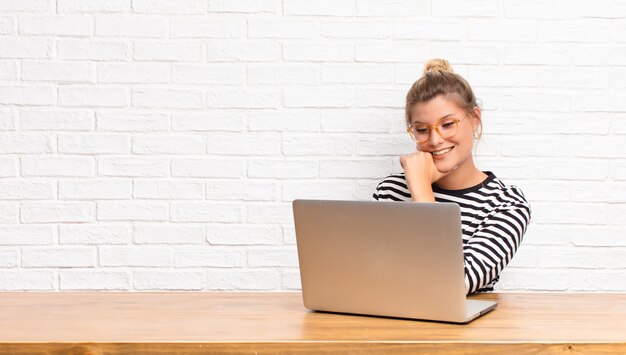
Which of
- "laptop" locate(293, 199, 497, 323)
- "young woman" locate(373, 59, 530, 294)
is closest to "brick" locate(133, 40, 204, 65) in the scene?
"young woman" locate(373, 59, 530, 294)

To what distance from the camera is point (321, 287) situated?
1646 millimetres

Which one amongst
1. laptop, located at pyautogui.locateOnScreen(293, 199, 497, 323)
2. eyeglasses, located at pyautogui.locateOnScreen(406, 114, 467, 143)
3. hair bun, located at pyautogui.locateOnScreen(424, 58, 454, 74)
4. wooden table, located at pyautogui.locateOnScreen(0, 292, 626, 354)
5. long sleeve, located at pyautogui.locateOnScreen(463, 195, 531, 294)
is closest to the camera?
wooden table, located at pyautogui.locateOnScreen(0, 292, 626, 354)

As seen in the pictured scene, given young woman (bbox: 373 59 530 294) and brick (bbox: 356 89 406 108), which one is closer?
young woman (bbox: 373 59 530 294)

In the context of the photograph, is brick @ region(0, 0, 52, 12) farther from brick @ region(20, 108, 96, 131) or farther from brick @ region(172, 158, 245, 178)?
brick @ region(172, 158, 245, 178)

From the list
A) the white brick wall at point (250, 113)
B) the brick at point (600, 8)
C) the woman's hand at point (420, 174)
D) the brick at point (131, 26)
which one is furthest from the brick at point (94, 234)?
the brick at point (600, 8)

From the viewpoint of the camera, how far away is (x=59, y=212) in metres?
2.58

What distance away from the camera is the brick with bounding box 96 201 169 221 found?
2.58 m

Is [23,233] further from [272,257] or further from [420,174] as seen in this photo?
[420,174]

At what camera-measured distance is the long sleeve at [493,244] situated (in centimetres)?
191

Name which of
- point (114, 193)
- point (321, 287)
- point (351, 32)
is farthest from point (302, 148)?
point (321, 287)

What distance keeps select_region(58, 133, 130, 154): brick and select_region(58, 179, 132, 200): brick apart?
10 centimetres

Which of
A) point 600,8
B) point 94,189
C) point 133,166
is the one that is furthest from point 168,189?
point 600,8

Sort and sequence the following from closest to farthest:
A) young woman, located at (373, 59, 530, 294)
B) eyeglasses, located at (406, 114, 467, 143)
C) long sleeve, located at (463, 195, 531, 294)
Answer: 1. long sleeve, located at (463, 195, 531, 294)
2. young woman, located at (373, 59, 530, 294)
3. eyeglasses, located at (406, 114, 467, 143)

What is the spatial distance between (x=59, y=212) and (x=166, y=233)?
358 millimetres
